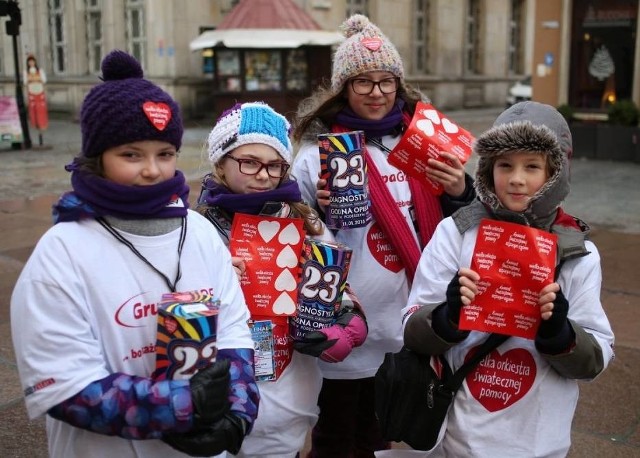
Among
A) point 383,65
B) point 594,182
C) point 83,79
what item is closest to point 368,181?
point 383,65

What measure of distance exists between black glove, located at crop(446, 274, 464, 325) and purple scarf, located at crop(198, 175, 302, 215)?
28.0 inches

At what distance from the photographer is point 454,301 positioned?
2.14 meters

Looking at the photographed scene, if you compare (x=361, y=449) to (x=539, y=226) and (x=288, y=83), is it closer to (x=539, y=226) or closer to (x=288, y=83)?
(x=539, y=226)

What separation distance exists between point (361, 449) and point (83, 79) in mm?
21119

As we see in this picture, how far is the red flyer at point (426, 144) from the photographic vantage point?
A: 9.42 ft

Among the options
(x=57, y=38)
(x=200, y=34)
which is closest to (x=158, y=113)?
(x=200, y=34)

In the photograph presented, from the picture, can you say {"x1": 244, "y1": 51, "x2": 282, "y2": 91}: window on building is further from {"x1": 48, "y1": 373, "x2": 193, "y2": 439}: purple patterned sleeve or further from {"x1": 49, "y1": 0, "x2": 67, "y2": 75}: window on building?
{"x1": 48, "y1": 373, "x2": 193, "y2": 439}: purple patterned sleeve

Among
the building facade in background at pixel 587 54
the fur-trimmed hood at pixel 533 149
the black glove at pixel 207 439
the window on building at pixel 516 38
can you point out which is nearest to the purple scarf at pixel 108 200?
the black glove at pixel 207 439

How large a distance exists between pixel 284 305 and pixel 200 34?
1978 cm

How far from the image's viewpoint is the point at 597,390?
425 cm

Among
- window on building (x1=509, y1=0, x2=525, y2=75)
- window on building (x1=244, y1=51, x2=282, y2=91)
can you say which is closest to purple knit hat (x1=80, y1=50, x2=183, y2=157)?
window on building (x1=244, y1=51, x2=282, y2=91)

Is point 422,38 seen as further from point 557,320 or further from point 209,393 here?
Result: point 209,393

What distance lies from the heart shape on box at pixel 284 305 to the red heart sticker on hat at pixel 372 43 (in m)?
1.15

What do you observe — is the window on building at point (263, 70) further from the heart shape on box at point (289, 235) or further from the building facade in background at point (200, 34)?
the heart shape on box at point (289, 235)
